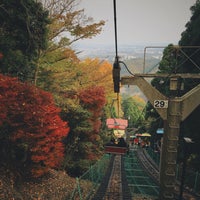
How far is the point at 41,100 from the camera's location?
14.9 meters

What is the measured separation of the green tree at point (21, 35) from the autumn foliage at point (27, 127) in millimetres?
2264

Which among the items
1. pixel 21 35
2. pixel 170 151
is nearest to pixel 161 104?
pixel 170 151

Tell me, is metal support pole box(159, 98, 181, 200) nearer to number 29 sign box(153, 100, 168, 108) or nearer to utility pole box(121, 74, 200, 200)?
utility pole box(121, 74, 200, 200)

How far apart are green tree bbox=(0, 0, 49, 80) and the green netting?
36.7 ft

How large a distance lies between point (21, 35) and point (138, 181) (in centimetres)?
1560

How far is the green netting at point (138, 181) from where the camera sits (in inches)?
784

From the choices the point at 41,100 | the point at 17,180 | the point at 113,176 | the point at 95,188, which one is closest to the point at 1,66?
the point at 41,100

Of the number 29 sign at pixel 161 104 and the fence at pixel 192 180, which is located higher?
the number 29 sign at pixel 161 104

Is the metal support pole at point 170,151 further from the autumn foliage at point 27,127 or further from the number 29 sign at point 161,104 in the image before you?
the autumn foliage at point 27,127

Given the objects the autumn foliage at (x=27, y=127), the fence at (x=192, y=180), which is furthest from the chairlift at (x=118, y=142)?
the fence at (x=192, y=180)

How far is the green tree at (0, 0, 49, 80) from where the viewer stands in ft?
53.2

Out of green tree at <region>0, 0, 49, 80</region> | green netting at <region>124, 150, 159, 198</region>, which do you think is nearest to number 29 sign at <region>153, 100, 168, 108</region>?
green tree at <region>0, 0, 49, 80</region>

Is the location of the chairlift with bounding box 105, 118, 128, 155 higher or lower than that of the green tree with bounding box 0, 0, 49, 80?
lower

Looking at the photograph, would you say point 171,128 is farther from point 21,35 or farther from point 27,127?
point 21,35
